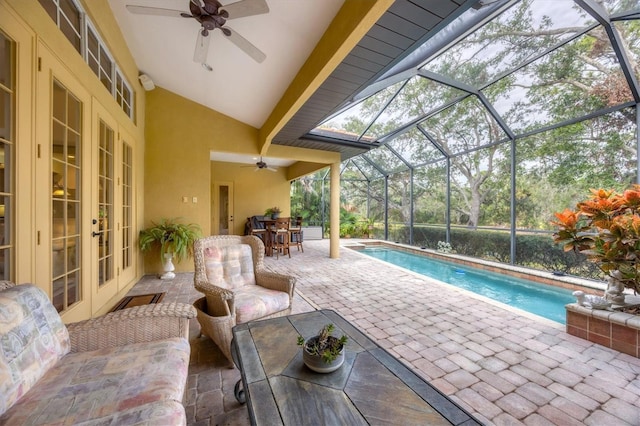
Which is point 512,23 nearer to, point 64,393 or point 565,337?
point 565,337

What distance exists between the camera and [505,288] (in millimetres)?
4617

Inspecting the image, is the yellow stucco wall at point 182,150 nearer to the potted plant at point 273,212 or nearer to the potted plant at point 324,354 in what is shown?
the potted plant at point 273,212

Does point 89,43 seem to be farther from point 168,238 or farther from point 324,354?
point 324,354

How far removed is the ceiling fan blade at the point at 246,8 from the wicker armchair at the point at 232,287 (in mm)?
1966

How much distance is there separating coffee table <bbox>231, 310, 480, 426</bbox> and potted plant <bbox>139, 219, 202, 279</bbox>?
11.8 feet

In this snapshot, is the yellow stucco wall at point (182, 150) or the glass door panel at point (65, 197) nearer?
the glass door panel at point (65, 197)

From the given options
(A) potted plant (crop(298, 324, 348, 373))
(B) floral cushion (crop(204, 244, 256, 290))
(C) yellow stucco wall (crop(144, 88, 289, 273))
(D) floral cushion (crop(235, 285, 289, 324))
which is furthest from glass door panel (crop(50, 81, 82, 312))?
(C) yellow stucco wall (crop(144, 88, 289, 273))

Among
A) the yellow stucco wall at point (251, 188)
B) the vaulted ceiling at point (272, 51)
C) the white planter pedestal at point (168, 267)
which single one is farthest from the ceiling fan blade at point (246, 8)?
the yellow stucco wall at point (251, 188)

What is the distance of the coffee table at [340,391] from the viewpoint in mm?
927

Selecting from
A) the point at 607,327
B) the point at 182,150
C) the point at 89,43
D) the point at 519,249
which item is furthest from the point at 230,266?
the point at 519,249

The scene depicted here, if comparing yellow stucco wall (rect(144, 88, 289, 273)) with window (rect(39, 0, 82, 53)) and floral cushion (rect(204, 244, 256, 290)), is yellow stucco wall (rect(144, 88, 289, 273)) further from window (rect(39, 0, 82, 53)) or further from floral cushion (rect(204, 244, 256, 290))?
floral cushion (rect(204, 244, 256, 290))

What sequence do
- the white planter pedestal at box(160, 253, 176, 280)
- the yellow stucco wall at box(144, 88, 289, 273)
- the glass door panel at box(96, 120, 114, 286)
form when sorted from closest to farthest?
1. the glass door panel at box(96, 120, 114, 286)
2. the white planter pedestal at box(160, 253, 176, 280)
3. the yellow stucco wall at box(144, 88, 289, 273)

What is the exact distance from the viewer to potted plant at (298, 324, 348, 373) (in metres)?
1.15

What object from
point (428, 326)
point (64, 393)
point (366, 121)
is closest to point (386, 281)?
point (428, 326)
